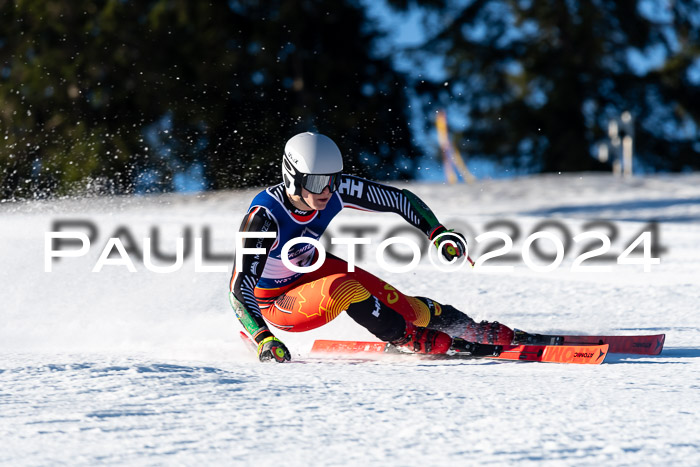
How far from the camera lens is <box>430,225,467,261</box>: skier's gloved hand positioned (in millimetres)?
4527

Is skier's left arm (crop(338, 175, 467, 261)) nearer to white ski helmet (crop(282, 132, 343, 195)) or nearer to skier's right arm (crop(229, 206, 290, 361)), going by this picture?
white ski helmet (crop(282, 132, 343, 195))

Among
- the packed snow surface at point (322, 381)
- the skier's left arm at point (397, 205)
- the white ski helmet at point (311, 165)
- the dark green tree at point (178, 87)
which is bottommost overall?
the packed snow surface at point (322, 381)

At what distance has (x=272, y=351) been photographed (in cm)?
419

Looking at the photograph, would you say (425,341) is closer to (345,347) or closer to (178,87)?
(345,347)

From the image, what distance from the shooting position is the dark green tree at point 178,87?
757 inches

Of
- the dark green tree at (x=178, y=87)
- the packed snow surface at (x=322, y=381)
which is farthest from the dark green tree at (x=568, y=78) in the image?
the packed snow surface at (x=322, y=381)

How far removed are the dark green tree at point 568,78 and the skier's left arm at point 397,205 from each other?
700 inches

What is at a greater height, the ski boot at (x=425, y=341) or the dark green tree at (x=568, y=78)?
the dark green tree at (x=568, y=78)

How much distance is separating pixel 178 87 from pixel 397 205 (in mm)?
15316

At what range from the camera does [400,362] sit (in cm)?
448

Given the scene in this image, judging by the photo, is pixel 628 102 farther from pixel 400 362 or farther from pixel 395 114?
pixel 400 362

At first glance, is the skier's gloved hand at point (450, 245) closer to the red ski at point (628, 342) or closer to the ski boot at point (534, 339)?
the ski boot at point (534, 339)

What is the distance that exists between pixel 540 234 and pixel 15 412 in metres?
7.57

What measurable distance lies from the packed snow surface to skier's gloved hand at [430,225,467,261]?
1.66ft
